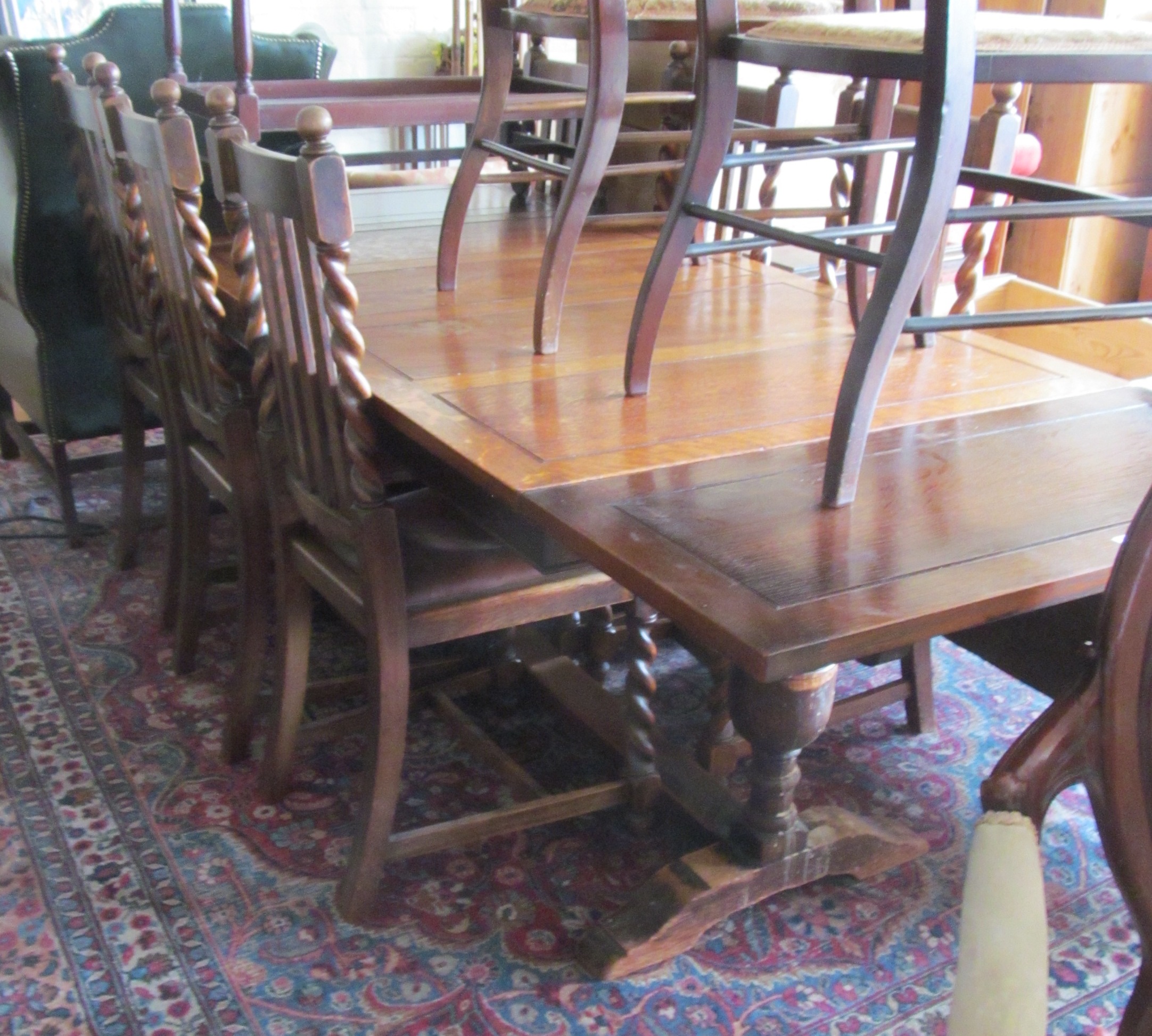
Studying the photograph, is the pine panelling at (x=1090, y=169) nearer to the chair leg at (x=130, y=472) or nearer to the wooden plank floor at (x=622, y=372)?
the wooden plank floor at (x=622, y=372)

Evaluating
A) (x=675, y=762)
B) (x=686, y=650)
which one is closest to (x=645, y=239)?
(x=686, y=650)

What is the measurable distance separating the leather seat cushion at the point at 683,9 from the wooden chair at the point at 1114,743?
1150 millimetres

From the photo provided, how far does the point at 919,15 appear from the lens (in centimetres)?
135

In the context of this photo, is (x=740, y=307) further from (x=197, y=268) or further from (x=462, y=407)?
(x=197, y=268)

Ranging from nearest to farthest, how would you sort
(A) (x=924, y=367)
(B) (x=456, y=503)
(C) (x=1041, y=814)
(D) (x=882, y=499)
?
(C) (x=1041, y=814)
(D) (x=882, y=499)
(B) (x=456, y=503)
(A) (x=924, y=367)

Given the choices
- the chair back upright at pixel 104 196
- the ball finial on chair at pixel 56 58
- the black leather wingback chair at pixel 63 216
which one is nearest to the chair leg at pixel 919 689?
the chair back upright at pixel 104 196

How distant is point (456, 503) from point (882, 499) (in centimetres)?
55

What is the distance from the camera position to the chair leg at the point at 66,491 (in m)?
2.55

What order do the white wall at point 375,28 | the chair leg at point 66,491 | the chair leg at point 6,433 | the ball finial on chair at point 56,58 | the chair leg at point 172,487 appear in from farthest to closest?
the white wall at point 375,28 → the chair leg at point 6,433 → the chair leg at point 66,491 → the ball finial on chair at point 56,58 → the chair leg at point 172,487

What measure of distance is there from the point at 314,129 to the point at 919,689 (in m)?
1.30

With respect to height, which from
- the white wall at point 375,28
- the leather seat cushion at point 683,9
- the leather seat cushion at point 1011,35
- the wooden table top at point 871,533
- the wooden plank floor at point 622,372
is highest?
the white wall at point 375,28

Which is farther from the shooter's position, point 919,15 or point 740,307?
point 740,307

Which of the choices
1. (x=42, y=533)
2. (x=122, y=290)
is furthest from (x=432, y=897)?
(x=42, y=533)

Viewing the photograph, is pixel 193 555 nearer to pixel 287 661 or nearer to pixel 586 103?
pixel 287 661
